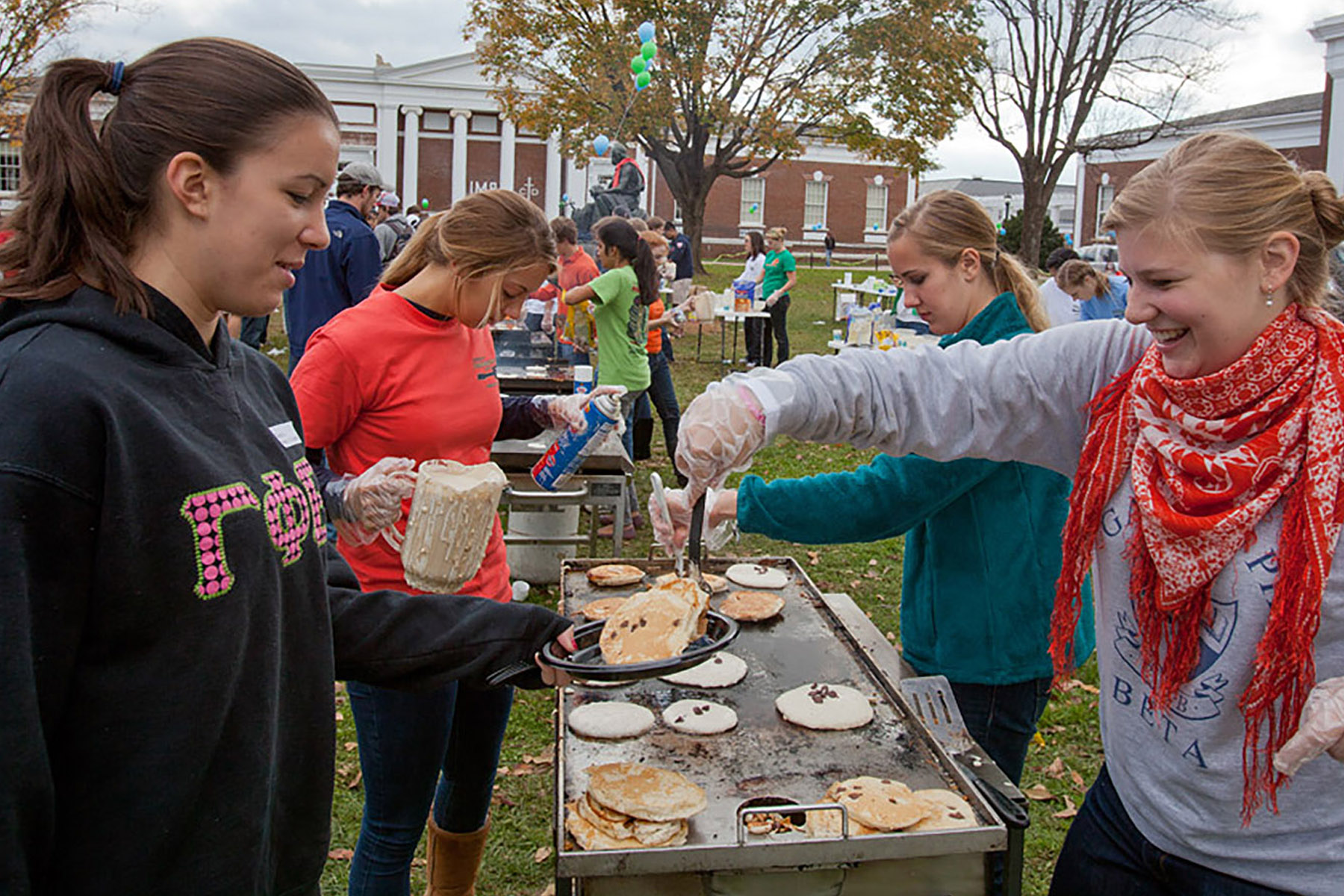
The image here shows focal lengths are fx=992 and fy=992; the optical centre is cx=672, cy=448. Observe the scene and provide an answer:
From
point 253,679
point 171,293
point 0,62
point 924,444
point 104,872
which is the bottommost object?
point 104,872

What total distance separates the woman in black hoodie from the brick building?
4125 centimetres

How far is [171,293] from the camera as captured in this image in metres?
1.48

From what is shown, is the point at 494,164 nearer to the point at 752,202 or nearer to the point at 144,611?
the point at 752,202

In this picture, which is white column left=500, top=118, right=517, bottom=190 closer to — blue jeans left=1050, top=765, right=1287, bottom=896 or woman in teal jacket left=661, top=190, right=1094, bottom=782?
woman in teal jacket left=661, top=190, right=1094, bottom=782

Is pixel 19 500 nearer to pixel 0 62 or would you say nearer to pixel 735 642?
pixel 735 642

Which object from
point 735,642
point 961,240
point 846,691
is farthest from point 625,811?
point 961,240

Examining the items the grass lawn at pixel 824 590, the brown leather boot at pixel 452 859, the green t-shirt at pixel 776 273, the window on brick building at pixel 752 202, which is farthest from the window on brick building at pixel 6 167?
the brown leather boot at pixel 452 859

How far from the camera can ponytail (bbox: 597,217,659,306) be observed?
776cm

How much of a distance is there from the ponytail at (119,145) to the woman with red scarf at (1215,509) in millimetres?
990

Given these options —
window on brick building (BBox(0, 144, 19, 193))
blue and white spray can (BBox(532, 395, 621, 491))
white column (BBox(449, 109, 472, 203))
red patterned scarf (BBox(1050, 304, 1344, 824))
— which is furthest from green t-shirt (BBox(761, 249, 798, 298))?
white column (BBox(449, 109, 472, 203))

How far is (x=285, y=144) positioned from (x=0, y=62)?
26114 mm

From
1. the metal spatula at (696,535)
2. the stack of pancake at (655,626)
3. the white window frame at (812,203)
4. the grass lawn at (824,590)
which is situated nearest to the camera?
the stack of pancake at (655,626)

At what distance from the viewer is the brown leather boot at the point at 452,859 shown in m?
3.12

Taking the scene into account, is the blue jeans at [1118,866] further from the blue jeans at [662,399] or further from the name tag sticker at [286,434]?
the blue jeans at [662,399]
